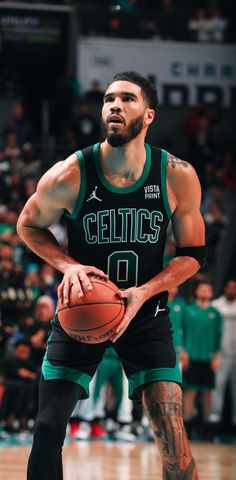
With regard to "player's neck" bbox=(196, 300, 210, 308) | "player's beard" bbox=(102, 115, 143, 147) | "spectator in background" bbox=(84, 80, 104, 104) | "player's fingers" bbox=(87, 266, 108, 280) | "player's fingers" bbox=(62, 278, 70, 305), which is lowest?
"player's neck" bbox=(196, 300, 210, 308)

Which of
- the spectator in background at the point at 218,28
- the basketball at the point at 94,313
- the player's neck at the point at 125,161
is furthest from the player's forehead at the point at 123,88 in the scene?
the spectator in background at the point at 218,28

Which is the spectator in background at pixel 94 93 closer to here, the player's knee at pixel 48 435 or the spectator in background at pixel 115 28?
the spectator in background at pixel 115 28

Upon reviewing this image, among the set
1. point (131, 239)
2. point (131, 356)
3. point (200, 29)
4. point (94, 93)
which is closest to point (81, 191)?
point (131, 239)

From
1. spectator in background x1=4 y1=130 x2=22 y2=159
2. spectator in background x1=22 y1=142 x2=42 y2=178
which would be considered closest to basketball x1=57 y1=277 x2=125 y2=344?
spectator in background x1=22 y1=142 x2=42 y2=178

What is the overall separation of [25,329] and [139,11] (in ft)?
31.2

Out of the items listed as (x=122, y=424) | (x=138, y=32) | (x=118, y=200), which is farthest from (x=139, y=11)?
(x=118, y=200)

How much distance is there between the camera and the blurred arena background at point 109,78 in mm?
16031

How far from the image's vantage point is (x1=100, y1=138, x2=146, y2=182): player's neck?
4969 millimetres

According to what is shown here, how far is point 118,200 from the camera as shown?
16.3 ft

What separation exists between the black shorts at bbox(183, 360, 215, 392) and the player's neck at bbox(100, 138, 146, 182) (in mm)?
7812

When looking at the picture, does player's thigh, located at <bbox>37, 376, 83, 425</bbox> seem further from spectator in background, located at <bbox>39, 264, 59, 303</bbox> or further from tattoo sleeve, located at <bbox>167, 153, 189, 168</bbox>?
spectator in background, located at <bbox>39, 264, 59, 303</bbox>

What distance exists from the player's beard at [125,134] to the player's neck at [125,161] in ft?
0.30

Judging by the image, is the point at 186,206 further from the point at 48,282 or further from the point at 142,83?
the point at 48,282

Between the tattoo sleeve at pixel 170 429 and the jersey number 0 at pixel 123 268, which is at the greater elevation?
the jersey number 0 at pixel 123 268
